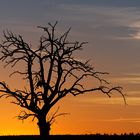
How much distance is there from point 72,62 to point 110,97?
14.4ft

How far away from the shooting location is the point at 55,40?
414 feet

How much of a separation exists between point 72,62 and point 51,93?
3.16 meters

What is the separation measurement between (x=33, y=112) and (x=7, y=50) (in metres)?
5.62

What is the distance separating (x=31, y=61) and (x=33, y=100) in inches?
127

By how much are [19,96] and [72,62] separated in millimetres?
5209

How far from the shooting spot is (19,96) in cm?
12644
